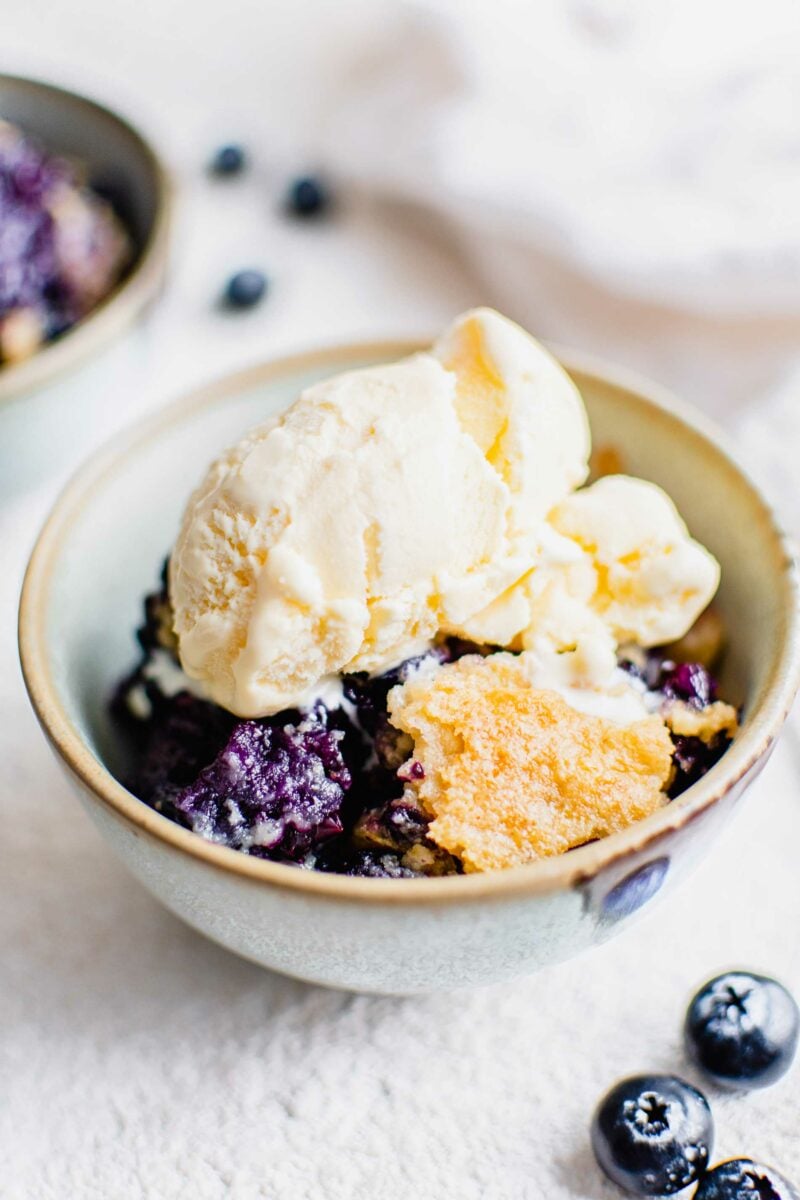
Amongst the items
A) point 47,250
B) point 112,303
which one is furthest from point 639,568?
point 47,250

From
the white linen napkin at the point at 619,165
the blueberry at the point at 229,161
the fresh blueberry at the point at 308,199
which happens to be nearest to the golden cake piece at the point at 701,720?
the white linen napkin at the point at 619,165

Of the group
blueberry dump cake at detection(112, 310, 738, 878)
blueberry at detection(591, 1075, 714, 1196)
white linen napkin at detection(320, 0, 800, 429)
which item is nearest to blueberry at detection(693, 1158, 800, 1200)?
blueberry at detection(591, 1075, 714, 1196)

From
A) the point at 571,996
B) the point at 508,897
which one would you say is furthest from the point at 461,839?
the point at 571,996

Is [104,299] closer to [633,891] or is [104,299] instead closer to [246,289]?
[246,289]

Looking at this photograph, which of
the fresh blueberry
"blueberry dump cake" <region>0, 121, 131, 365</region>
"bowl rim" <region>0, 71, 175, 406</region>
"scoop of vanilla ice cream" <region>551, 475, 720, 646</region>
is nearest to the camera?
"scoop of vanilla ice cream" <region>551, 475, 720, 646</region>

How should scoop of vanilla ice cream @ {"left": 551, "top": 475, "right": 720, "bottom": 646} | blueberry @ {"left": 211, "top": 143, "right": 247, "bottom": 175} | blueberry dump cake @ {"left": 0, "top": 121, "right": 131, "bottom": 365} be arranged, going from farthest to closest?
1. blueberry @ {"left": 211, "top": 143, "right": 247, "bottom": 175}
2. blueberry dump cake @ {"left": 0, "top": 121, "right": 131, "bottom": 365}
3. scoop of vanilla ice cream @ {"left": 551, "top": 475, "right": 720, "bottom": 646}

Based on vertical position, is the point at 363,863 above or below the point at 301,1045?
above

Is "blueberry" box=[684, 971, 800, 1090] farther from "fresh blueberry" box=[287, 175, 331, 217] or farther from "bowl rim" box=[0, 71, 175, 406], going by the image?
"fresh blueberry" box=[287, 175, 331, 217]

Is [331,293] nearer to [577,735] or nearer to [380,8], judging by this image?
[380,8]
